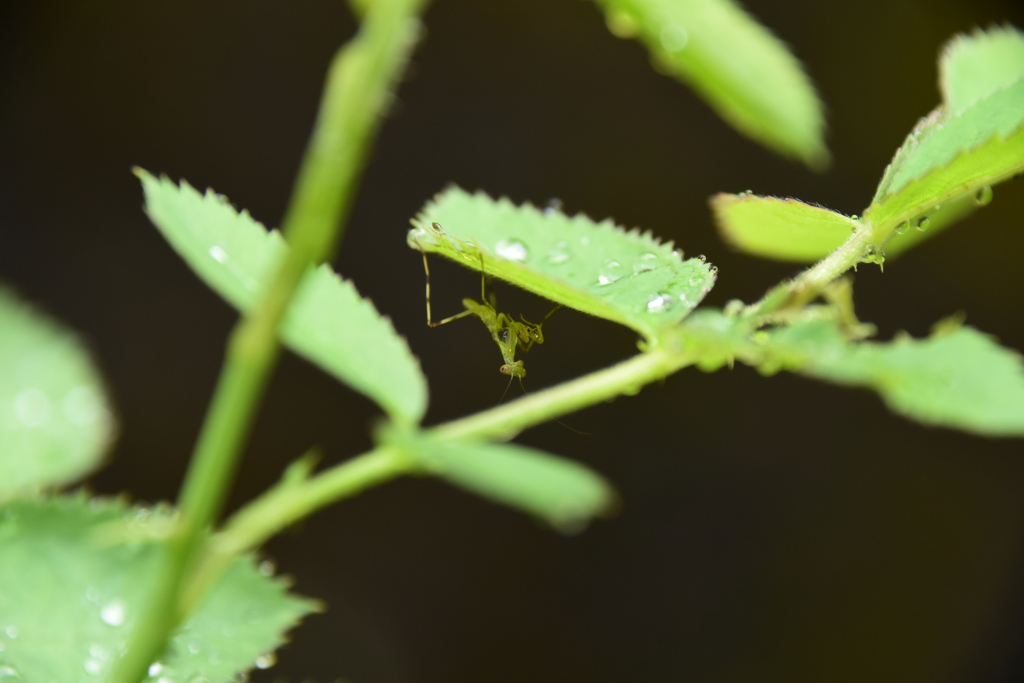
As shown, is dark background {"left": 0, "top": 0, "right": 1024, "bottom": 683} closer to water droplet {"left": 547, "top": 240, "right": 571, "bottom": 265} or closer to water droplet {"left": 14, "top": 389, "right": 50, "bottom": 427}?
water droplet {"left": 14, "top": 389, "right": 50, "bottom": 427}

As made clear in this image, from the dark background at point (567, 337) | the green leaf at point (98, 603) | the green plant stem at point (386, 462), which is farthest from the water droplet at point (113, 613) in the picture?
the dark background at point (567, 337)

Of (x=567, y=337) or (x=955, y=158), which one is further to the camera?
(x=567, y=337)

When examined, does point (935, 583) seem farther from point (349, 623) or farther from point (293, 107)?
point (293, 107)

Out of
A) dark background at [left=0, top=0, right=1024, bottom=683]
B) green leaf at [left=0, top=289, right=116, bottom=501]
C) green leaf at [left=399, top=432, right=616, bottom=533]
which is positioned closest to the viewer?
green leaf at [left=399, top=432, right=616, bottom=533]

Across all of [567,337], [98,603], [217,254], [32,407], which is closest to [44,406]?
[32,407]

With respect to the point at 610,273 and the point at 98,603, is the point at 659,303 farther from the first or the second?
the point at 98,603

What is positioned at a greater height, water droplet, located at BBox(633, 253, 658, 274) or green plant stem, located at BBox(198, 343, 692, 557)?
water droplet, located at BBox(633, 253, 658, 274)

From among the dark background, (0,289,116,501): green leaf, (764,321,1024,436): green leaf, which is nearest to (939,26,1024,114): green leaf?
(764,321,1024,436): green leaf

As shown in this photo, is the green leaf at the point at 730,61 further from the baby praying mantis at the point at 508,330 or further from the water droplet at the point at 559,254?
the baby praying mantis at the point at 508,330

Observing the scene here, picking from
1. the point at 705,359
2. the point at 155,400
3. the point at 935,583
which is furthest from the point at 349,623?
the point at 705,359
